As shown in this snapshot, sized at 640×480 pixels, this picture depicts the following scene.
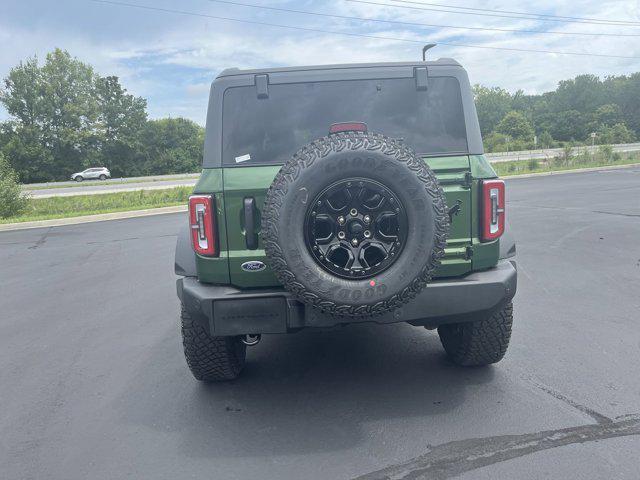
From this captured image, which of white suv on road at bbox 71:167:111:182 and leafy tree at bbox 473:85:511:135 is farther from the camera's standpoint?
leafy tree at bbox 473:85:511:135

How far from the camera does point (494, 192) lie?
3.32 meters

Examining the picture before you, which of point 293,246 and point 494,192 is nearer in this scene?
point 293,246

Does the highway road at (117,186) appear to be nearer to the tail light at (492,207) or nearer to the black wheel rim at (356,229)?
the black wheel rim at (356,229)

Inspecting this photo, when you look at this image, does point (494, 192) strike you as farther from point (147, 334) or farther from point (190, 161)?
point (190, 161)

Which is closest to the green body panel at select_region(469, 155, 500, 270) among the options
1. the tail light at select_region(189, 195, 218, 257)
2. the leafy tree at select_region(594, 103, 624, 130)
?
the tail light at select_region(189, 195, 218, 257)

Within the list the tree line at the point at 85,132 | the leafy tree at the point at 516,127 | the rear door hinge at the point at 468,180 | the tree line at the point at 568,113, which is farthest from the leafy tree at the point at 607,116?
the rear door hinge at the point at 468,180

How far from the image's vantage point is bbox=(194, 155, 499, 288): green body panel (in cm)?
324

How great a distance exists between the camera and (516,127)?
8056 cm

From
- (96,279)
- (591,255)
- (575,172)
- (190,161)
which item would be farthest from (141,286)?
(190,161)

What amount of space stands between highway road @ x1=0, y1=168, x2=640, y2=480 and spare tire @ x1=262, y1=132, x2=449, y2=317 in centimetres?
85

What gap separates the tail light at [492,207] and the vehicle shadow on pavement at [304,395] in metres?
1.10

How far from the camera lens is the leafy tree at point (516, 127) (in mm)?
79438

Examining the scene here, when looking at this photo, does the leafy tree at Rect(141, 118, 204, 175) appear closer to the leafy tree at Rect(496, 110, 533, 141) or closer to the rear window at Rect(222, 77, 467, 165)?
the leafy tree at Rect(496, 110, 533, 141)

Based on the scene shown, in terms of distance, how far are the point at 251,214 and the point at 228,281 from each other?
442 mm
